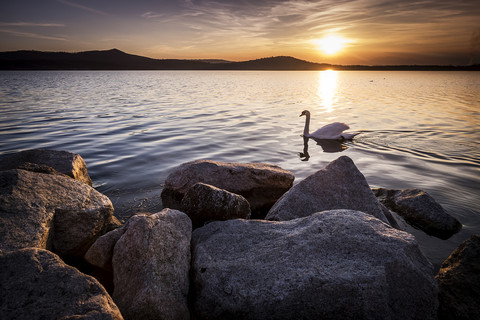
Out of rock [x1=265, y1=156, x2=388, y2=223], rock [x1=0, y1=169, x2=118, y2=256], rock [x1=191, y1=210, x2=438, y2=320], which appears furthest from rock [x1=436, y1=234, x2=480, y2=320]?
rock [x1=0, y1=169, x2=118, y2=256]

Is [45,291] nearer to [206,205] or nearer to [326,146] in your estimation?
[206,205]

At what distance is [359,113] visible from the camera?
20.1 metres

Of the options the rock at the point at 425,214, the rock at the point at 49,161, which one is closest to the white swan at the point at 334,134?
the rock at the point at 425,214

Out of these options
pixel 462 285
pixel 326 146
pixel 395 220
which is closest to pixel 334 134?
pixel 326 146

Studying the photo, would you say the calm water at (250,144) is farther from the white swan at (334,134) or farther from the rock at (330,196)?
the rock at (330,196)

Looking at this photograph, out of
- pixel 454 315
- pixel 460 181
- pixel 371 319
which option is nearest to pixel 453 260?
pixel 454 315

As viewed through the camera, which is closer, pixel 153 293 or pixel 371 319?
pixel 371 319

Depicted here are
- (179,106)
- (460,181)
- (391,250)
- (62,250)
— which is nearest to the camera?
(391,250)

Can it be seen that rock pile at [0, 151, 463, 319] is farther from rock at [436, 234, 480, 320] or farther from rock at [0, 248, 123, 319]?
rock at [436, 234, 480, 320]

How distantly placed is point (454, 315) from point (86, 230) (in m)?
4.32

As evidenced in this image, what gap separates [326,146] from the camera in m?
12.2

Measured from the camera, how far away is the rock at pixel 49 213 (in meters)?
3.01

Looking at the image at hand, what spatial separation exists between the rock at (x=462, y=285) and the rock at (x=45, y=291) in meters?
3.06

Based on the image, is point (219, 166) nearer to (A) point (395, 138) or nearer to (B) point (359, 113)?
(A) point (395, 138)
